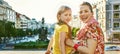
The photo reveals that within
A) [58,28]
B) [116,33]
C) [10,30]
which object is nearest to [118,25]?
[116,33]

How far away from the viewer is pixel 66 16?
1.93 meters

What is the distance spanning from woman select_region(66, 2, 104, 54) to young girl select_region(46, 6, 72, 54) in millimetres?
36

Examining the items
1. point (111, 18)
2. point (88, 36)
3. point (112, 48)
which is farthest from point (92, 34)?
point (111, 18)

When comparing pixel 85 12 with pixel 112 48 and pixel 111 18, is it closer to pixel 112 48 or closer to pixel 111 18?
pixel 112 48

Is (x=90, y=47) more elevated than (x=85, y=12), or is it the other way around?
(x=85, y=12)

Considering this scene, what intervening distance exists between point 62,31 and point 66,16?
0.09 metres

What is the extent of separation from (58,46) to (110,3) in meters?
31.9

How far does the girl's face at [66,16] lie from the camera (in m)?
1.91

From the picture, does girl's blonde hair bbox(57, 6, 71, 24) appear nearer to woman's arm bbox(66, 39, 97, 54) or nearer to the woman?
the woman

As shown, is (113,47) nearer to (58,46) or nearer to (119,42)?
(119,42)

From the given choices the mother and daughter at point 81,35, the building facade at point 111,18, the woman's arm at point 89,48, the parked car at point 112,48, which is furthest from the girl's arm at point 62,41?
the building facade at point 111,18

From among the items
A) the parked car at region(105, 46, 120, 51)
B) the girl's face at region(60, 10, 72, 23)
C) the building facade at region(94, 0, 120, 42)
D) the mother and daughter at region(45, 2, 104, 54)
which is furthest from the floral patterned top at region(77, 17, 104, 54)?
the building facade at region(94, 0, 120, 42)

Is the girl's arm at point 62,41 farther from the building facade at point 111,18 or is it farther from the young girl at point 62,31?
the building facade at point 111,18

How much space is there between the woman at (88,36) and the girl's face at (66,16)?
89 mm
